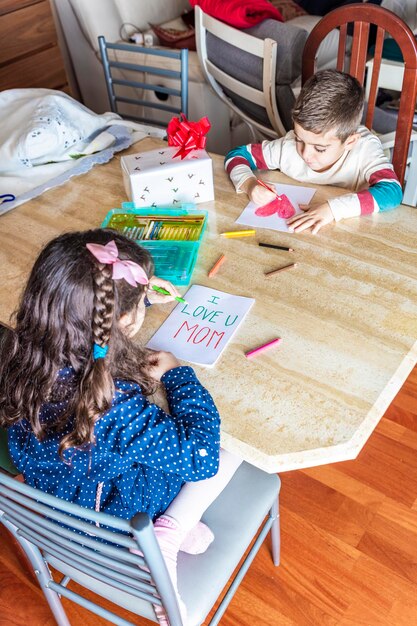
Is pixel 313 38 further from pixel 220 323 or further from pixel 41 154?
pixel 220 323

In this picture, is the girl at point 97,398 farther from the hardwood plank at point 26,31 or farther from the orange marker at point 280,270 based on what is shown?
the hardwood plank at point 26,31

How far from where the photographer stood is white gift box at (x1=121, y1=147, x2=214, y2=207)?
1.53 metres

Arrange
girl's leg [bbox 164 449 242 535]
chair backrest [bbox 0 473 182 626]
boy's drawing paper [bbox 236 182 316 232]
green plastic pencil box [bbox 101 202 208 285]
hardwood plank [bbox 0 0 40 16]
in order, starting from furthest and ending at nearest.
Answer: hardwood plank [bbox 0 0 40 16] → boy's drawing paper [bbox 236 182 316 232] → green plastic pencil box [bbox 101 202 208 285] → girl's leg [bbox 164 449 242 535] → chair backrest [bbox 0 473 182 626]

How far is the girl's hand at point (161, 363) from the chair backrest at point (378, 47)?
3.42 ft

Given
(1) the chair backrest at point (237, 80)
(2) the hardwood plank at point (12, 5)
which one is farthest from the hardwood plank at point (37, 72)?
(1) the chair backrest at point (237, 80)

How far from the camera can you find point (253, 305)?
1250 mm

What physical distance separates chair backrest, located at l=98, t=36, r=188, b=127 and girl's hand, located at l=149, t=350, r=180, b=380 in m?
1.41

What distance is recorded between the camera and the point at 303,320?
47.3 inches

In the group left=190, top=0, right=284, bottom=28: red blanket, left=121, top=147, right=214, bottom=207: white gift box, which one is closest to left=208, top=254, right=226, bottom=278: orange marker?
left=121, top=147, right=214, bottom=207: white gift box

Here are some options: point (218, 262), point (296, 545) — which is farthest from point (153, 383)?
point (296, 545)

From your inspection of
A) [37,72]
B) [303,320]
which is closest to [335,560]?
[303,320]

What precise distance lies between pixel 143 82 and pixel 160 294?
7.38 feet

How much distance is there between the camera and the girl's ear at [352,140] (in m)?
1.56

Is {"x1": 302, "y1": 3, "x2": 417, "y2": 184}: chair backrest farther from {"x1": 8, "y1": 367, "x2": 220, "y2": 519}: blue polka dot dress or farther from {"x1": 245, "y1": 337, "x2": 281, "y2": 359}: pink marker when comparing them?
{"x1": 8, "y1": 367, "x2": 220, "y2": 519}: blue polka dot dress
